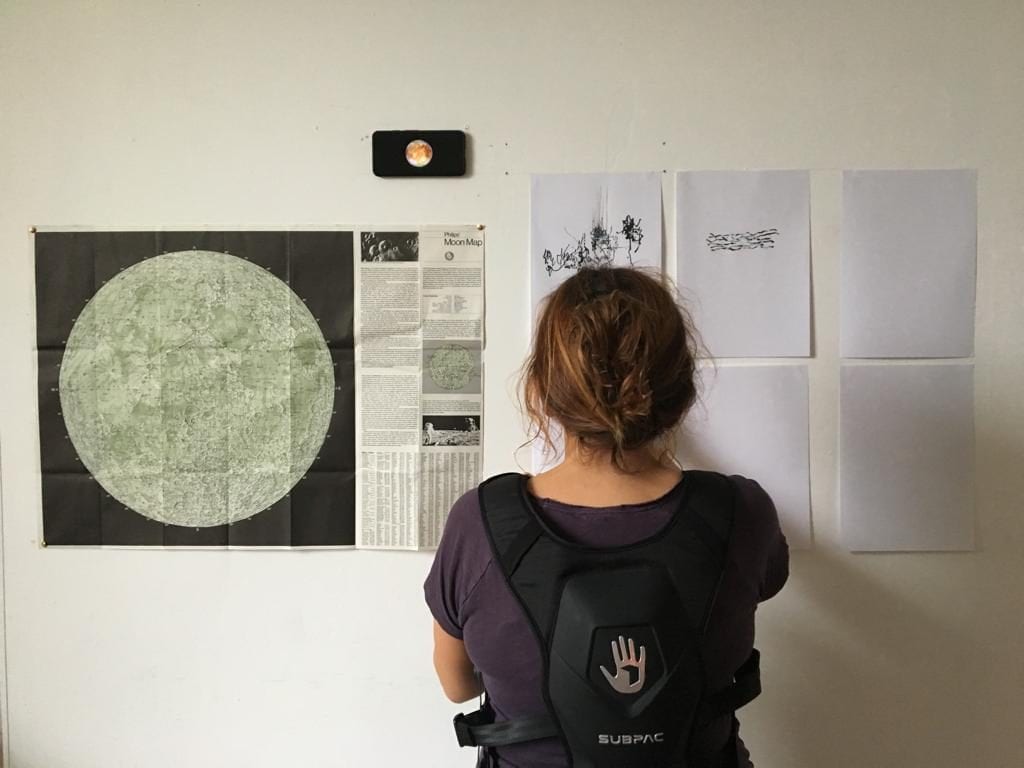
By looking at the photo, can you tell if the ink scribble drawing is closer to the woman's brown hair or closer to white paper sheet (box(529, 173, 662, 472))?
white paper sheet (box(529, 173, 662, 472))

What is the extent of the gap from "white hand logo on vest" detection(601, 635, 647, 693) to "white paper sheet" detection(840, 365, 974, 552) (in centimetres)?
64

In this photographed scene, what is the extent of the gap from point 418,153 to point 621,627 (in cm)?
84

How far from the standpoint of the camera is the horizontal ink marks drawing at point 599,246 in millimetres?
1084

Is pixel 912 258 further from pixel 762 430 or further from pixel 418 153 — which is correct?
pixel 418 153

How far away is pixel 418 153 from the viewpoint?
42.9 inches

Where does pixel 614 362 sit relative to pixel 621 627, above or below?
above

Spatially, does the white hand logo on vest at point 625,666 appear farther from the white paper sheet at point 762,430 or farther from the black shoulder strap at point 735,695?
the white paper sheet at point 762,430

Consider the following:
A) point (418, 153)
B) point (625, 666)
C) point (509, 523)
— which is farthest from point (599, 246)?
point (625, 666)

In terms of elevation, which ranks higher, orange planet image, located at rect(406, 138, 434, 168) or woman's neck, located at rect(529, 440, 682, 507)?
orange planet image, located at rect(406, 138, 434, 168)

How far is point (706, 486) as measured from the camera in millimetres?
704

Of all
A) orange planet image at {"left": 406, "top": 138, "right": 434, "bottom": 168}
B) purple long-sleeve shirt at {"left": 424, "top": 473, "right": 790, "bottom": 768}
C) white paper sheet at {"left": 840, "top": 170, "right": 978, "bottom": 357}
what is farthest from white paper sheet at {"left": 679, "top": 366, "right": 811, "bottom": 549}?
orange planet image at {"left": 406, "top": 138, "right": 434, "bottom": 168}

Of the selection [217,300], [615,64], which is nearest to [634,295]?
[615,64]

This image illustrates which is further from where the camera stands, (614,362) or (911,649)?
(911,649)

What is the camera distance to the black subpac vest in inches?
25.1
